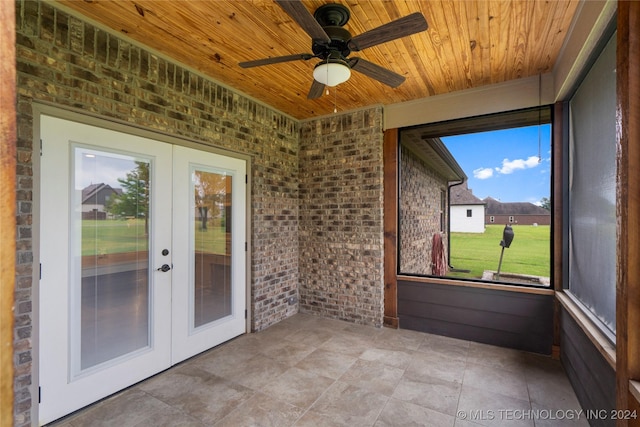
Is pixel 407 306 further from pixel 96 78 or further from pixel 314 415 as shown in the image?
pixel 96 78

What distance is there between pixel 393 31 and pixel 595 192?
6.41 ft

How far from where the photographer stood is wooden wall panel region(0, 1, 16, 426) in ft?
1.28

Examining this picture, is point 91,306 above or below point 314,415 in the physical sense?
above

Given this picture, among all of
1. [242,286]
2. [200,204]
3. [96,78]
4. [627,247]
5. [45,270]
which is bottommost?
[242,286]

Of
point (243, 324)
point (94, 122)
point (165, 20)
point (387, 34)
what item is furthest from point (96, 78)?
point (243, 324)

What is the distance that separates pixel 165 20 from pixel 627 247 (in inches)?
121

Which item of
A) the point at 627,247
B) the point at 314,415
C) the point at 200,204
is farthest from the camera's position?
the point at 200,204

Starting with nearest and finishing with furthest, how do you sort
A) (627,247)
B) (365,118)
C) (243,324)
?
(627,247)
(243,324)
(365,118)

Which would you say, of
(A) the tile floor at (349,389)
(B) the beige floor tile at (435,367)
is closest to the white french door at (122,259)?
(A) the tile floor at (349,389)

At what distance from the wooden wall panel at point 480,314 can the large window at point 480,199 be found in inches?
7.7

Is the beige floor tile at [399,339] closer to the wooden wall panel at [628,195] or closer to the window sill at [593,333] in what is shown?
the window sill at [593,333]

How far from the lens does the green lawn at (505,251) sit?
325 centimetres

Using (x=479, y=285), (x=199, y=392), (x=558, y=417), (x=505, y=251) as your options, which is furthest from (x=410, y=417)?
(x=505, y=251)

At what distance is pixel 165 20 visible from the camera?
226 cm
